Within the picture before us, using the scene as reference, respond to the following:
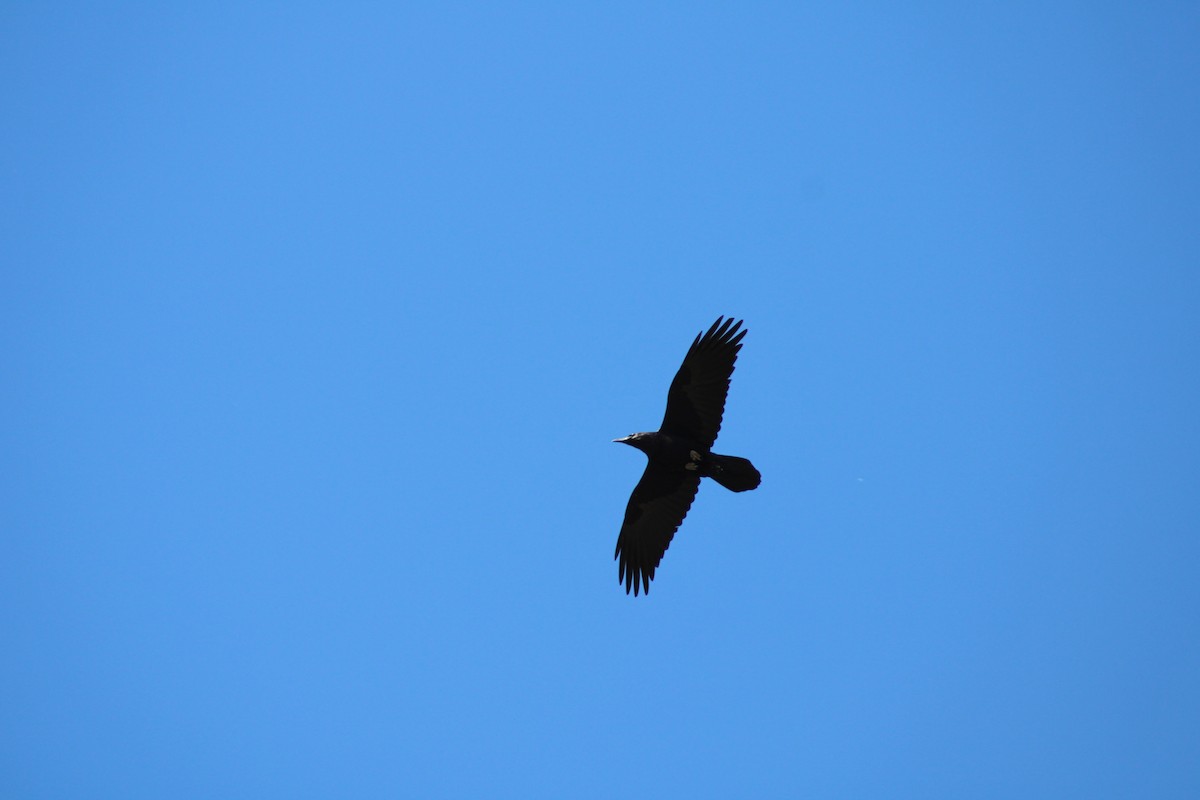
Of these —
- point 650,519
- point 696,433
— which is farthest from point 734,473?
point 650,519

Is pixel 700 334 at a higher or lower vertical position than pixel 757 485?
higher

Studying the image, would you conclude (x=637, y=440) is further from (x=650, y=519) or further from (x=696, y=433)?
(x=650, y=519)

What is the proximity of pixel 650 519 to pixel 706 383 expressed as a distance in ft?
9.73

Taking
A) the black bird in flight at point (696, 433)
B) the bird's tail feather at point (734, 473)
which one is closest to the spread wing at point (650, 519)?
the black bird in flight at point (696, 433)

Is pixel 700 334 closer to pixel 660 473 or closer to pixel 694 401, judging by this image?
pixel 694 401

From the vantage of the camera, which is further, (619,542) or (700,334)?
(619,542)

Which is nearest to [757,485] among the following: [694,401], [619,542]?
[694,401]

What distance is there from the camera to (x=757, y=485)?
46.6ft

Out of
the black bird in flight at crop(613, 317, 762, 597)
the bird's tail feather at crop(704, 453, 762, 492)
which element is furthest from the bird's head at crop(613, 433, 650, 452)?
the bird's tail feather at crop(704, 453, 762, 492)

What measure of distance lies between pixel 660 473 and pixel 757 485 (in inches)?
78.7

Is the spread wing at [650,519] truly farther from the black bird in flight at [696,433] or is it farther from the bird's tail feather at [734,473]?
the bird's tail feather at [734,473]

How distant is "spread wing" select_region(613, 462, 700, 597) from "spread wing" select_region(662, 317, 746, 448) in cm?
110

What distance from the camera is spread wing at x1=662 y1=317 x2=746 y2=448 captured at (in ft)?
47.7

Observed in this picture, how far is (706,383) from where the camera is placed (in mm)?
14656
